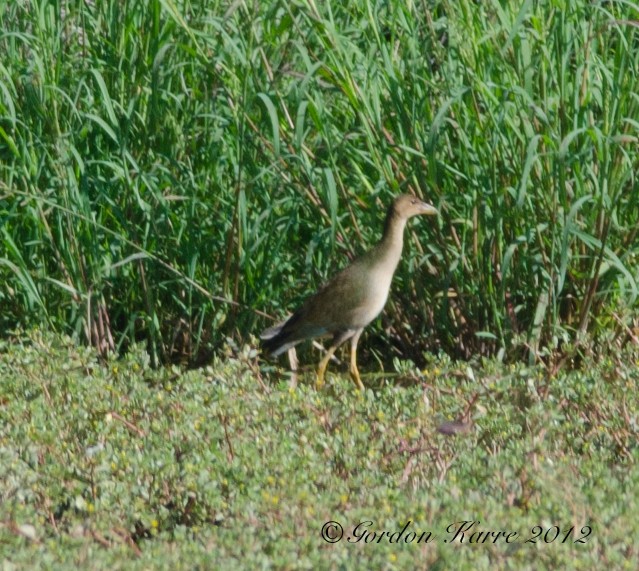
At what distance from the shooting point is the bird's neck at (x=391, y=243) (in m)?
5.59

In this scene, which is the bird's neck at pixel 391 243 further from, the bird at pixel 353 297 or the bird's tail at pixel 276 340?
the bird's tail at pixel 276 340

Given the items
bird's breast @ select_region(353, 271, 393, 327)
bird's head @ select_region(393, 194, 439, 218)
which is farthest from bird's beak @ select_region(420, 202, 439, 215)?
bird's breast @ select_region(353, 271, 393, 327)

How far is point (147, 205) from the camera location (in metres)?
5.93

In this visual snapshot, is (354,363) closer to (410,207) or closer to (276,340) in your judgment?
(276,340)

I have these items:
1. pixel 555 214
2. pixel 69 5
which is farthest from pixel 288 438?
pixel 69 5

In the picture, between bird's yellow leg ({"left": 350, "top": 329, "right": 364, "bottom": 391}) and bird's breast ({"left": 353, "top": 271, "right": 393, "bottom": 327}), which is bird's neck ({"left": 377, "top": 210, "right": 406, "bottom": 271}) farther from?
bird's yellow leg ({"left": 350, "top": 329, "right": 364, "bottom": 391})

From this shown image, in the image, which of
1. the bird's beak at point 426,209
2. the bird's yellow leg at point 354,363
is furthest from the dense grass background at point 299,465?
the bird's beak at point 426,209

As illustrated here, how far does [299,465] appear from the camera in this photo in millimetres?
4098

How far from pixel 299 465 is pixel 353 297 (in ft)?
5.41

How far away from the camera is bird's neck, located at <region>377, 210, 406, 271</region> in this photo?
559 cm

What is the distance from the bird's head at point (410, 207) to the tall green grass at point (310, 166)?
0.49 ft

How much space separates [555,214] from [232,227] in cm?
135

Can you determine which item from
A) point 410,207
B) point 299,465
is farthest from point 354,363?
point 299,465

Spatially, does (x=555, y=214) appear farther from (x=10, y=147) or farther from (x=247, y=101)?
(x=10, y=147)
